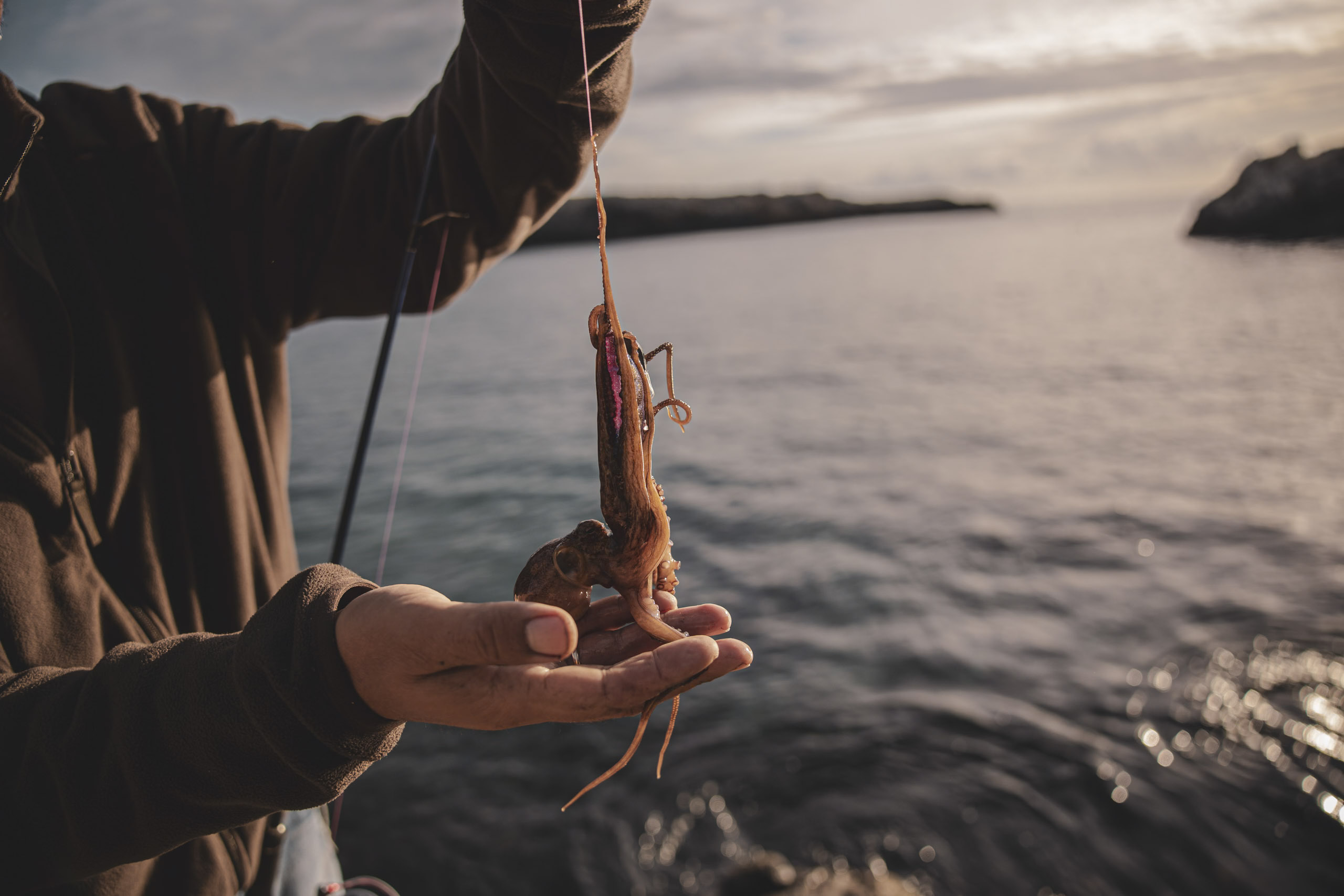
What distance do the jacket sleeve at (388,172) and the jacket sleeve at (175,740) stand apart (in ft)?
5.72

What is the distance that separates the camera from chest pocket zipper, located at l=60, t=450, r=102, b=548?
2.46 metres

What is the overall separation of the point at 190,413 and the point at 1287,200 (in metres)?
79.5

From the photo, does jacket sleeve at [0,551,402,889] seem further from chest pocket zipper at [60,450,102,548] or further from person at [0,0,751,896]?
chest pocket zipper at [60,450,102,548]

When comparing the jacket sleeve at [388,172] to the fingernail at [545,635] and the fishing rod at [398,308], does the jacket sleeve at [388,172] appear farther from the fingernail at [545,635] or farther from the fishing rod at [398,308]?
the fingernail at [545,635]

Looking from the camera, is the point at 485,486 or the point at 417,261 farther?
the point at 485,486

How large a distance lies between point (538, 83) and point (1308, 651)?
30.9ft

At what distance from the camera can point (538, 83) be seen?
286cm

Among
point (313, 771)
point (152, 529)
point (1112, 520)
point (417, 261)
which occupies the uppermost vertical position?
point (417, 261)

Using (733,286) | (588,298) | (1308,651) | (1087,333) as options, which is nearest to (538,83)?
(1308,651)

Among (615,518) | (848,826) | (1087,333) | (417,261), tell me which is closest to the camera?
(615,518)

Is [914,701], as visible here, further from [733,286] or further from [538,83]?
[733,286]

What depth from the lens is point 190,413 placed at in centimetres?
291

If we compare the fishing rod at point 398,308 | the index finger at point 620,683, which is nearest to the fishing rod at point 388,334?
the fishing rod at point 398,308

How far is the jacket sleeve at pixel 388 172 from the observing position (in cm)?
294
